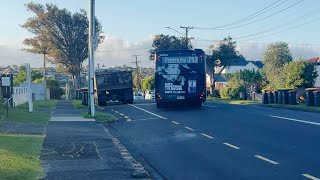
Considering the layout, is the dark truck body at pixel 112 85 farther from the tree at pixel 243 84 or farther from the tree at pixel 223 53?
the tree at pixel 223 53

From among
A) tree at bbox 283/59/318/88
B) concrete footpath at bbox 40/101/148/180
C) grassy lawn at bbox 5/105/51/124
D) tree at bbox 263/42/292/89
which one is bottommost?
concrete footpath at bbox 40/101/148/180

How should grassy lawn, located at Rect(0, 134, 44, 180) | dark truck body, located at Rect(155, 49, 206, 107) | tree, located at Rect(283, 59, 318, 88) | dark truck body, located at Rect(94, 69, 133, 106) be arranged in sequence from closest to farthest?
grassy lawn, located at Rect(0, 134, 44, 180) < dark truck body, located at Rect(155, 49, 206, 107) < dark truck body, located at Rect(94, 69, 133, 106) < tree, located at Rect(283, 59, 318, 88)

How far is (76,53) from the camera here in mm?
63938

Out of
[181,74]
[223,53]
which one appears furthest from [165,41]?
[181,74]

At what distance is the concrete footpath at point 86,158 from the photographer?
374 inches

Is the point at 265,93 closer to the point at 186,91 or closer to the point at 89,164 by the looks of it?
the point at 186,91

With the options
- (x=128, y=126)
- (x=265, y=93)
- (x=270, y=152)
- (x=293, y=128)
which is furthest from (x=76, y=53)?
(x=270, y=152)

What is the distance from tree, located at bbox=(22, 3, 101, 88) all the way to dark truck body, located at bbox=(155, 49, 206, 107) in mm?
35052

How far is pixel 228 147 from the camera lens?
1341cm

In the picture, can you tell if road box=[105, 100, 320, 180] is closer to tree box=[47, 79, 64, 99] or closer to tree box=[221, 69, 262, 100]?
tree box=[221, 69, 262, 100]

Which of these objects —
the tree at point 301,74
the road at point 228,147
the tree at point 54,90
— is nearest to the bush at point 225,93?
the tree at point 301,74

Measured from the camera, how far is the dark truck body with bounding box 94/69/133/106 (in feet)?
133

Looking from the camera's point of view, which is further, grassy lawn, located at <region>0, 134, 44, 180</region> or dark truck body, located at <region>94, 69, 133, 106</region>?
dark truck body, located at <region>94, 69, 133, 106</region>

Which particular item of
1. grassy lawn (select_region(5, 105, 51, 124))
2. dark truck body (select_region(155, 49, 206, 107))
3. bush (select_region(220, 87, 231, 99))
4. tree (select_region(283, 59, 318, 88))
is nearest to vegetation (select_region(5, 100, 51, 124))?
grassy lawn (select_region(5, 105, 51, 124))
